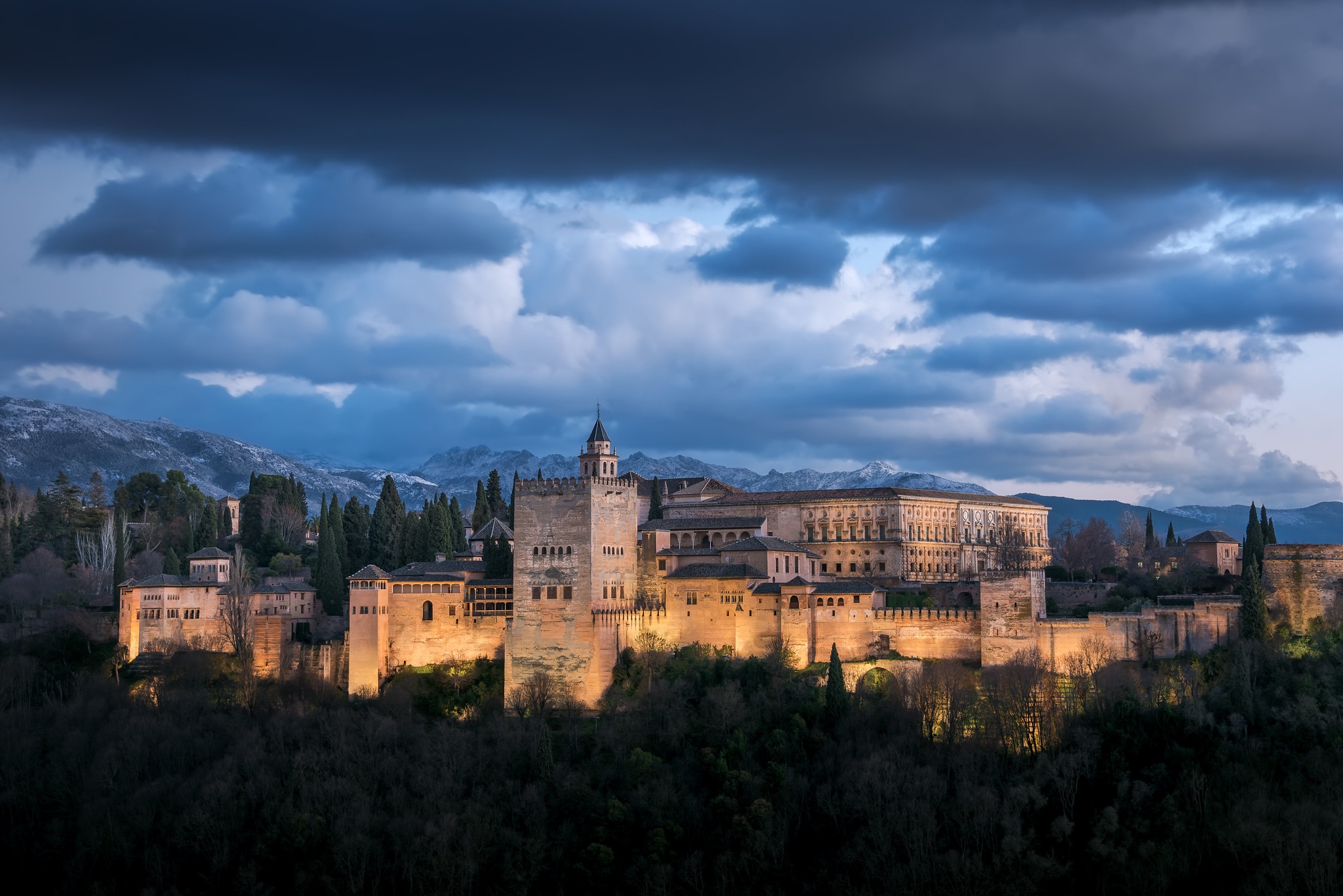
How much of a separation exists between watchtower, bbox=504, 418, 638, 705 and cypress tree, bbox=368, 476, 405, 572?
20820 millimetres

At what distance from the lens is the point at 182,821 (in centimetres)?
5472

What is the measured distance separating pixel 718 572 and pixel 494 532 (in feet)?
54.5

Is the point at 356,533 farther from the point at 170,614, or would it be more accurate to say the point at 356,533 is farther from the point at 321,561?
the point at 170,614

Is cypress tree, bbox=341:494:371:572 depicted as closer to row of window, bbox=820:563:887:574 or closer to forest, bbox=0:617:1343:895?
forest, bbox=0:617:1343:895

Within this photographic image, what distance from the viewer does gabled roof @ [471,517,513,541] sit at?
75.8 m

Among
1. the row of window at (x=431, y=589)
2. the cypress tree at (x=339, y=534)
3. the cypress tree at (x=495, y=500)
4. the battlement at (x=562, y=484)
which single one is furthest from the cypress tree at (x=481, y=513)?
the battlement at (x=562, y=484)

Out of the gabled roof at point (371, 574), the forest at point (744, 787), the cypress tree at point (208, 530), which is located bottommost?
the forest at point (744, 787)

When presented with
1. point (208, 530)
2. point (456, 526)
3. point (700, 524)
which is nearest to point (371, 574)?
point (700, 524)

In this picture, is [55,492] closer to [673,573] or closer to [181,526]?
[181,526]

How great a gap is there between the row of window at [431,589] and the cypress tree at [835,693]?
17.3 meters

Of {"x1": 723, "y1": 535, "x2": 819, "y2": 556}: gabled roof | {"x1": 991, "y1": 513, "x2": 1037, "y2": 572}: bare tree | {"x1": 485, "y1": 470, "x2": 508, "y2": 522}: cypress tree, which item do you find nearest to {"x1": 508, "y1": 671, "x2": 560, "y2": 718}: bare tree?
{"x1": 723, "y1": 535, "x2": 819, "y2": 556}: gabled roof

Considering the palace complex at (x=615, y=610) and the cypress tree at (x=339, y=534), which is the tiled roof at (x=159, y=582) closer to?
the palace complex at (x=615, y=610)

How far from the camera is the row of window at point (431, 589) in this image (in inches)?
2598

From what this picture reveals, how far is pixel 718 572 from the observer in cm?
6475
